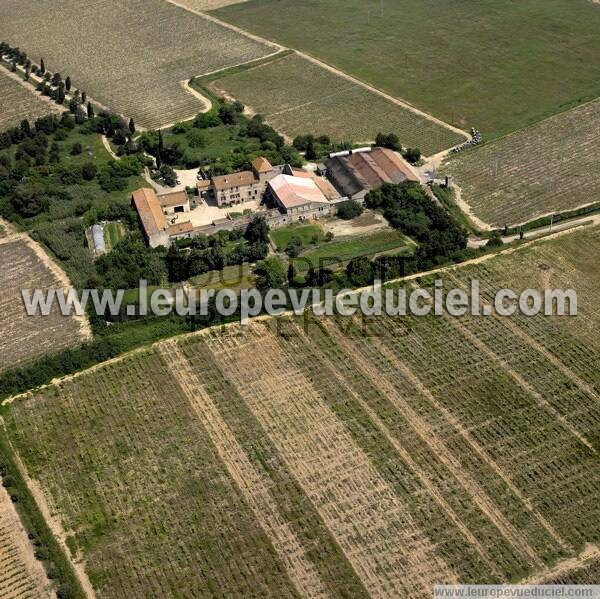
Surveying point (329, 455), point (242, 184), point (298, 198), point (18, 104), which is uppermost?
point (298, 198)

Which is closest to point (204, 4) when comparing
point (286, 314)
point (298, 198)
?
point (298, 198)

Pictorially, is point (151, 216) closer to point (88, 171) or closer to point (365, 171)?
point (88, 171)

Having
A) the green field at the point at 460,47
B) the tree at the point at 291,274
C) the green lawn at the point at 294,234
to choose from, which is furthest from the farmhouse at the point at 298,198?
the green field at the point at 460,47

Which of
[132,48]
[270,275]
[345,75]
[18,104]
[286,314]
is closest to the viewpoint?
[286,314]

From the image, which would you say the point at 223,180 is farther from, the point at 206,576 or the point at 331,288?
the point at 206,576

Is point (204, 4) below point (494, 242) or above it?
above

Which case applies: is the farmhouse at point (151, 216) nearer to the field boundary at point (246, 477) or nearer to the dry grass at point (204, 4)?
the field boundary at point (246, 477)
